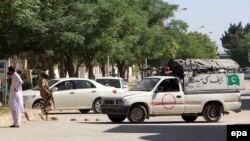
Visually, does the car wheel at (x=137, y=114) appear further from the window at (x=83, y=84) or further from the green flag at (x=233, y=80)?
the window at (x=83, y=84)

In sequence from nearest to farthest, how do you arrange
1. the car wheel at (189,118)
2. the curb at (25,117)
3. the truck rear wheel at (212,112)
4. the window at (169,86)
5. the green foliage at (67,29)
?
the curb at (25,117) < the window at (169,86) < the truck rear wheel at (212,112) < the car wheel at (189,118) < the green foliage at (67,29)

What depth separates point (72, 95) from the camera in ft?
88.3

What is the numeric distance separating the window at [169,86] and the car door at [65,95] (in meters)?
6.90

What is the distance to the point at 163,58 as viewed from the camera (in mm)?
89688

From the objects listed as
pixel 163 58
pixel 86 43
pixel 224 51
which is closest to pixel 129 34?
pixel 86 43

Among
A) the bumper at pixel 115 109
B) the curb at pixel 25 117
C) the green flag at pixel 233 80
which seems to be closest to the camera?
the curb at pixel 25 117

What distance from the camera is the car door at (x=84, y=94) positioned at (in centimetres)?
2709

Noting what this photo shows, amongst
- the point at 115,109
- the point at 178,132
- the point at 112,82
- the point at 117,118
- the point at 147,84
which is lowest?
the point at 178,132

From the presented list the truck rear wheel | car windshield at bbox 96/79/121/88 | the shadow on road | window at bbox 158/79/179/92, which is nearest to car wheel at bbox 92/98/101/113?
car windshield at bbox 96/79/121/88

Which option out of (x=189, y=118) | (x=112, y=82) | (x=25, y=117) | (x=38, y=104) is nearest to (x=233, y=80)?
(x=189, y=118)

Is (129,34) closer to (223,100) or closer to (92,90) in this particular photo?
(92,90)

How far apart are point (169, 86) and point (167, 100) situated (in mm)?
522

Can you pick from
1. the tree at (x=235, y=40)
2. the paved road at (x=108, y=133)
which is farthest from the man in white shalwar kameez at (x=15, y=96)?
the tree at (x=235, y=40)

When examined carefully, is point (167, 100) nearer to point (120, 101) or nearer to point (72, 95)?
point (120, 101)
